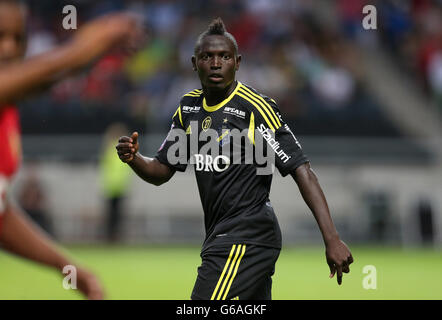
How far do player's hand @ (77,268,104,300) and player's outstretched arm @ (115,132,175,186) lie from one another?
A: 71cm

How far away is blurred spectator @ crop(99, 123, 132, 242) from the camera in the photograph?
1538 cm

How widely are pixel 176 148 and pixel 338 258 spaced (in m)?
1.34

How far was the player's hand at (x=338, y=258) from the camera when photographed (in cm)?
437

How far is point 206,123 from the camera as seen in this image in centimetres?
486

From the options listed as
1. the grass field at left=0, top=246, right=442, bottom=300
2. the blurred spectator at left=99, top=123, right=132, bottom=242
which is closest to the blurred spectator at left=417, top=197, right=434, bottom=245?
the grass field at left=0, top=246, right=442, bottom=300

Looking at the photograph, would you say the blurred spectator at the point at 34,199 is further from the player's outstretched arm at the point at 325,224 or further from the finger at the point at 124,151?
the player's outstretched arm at the point at 325,224

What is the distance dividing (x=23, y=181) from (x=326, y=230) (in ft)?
38.8

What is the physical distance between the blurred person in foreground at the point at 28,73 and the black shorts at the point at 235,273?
0.65 metres

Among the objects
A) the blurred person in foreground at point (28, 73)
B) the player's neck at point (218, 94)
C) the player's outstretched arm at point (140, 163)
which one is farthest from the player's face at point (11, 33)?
the player's neck at point (218, 94)

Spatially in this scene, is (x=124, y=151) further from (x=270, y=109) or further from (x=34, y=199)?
(x=34, y=199)

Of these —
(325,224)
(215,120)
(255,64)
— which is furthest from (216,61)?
(255,64)

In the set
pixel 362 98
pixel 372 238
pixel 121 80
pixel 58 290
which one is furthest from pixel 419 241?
pixel 58 290

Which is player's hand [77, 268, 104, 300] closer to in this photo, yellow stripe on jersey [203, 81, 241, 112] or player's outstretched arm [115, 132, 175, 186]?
player's outstretched arm [115, 132, 175, 186]

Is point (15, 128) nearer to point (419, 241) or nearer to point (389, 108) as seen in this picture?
point (419, 241)
